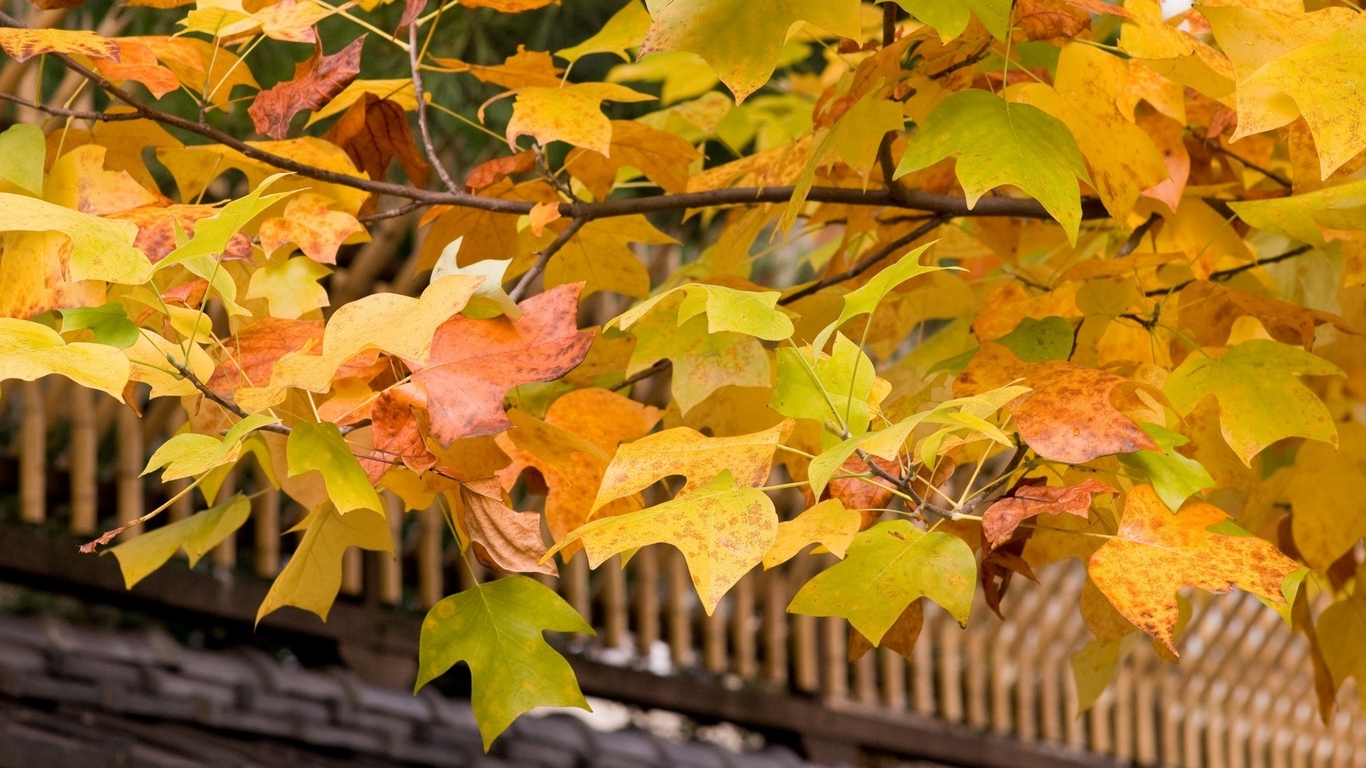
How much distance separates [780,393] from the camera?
67 cm

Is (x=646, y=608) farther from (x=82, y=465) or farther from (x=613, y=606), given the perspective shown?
(x=82, y=465)

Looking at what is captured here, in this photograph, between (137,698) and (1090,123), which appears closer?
(1090,123)

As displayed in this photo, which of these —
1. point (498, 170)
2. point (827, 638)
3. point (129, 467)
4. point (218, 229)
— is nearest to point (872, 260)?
point (498, 170)

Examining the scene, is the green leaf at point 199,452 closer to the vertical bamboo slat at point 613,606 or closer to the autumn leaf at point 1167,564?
the autumn leaf at point 1167,564

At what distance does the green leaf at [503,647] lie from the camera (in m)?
0.71

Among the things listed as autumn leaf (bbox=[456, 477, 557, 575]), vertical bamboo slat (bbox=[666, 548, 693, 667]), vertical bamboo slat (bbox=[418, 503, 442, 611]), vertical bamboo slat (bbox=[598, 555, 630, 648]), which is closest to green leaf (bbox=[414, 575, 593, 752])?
autumn leaf (bbox=[456, 477, 557, 575])

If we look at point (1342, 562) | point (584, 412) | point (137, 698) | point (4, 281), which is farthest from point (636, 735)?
point (4, 281)

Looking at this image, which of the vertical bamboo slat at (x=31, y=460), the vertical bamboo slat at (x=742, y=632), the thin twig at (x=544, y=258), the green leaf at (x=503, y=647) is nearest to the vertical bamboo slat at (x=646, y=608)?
the vertical bamboo slat at (x=742, y=632)

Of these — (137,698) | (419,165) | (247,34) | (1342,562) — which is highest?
(247,34)

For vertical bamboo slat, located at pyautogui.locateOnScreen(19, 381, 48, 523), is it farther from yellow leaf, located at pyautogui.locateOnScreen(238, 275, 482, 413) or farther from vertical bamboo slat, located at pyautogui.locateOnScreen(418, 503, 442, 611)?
yellow leaf, located at pyautogui.locateOnScreen(238, 275, 482, 413)

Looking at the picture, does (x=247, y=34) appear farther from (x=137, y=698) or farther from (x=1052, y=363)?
(x=137, y=698)

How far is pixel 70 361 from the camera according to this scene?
582mm

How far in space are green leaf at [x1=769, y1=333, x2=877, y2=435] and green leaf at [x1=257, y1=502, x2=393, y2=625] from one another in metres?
0.27

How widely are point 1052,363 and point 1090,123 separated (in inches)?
8.3
